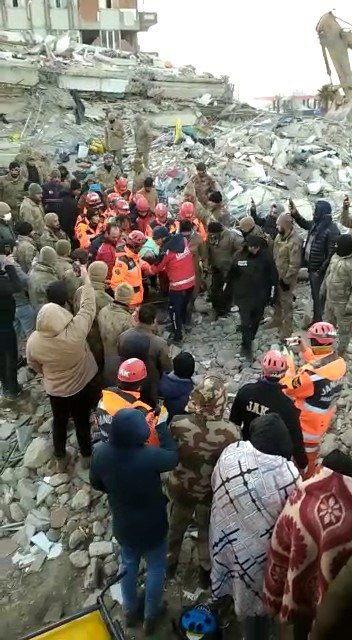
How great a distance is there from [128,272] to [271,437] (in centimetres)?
385

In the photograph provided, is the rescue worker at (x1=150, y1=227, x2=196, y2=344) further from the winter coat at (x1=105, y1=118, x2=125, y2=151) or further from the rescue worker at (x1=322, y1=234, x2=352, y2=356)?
the winter coat at (x1=105, y1=118, x2=125, y2=151)

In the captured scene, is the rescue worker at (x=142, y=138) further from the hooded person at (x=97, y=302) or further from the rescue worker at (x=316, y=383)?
the rescue worker at (x=316, y=383)

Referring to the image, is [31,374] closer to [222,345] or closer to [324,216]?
[222,345]

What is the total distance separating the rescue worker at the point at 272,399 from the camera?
3.64m

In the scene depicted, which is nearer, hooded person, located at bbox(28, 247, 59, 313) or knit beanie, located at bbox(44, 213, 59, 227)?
hooded person, located at bbox(28, 247, 59, 313)

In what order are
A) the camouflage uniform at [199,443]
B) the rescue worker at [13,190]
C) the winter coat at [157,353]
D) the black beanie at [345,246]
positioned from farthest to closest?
1. the rescue worker at [13,190]
2. the black beanie at [345,246]
3. the winter coat at [157,353]
4. the camouflage uniform at [199,443]

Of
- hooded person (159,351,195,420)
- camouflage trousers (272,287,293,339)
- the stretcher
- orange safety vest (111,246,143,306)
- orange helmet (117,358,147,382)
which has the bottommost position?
the stretcher

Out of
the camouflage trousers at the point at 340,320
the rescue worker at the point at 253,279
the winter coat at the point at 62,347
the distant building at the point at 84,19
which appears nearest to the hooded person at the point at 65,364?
the winter coat at the point at 62,347

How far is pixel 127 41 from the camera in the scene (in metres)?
43.5

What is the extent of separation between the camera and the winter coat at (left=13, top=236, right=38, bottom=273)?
6.97 m

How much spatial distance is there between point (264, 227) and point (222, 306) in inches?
66.8

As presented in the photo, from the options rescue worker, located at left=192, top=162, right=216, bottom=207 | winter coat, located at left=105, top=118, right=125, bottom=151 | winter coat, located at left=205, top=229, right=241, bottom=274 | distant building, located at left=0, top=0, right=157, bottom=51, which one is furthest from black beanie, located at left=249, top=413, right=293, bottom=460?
distant building, located at left=0, top=0, right=157, bottom=51

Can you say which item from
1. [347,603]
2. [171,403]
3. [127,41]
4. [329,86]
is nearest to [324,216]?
[171,403]

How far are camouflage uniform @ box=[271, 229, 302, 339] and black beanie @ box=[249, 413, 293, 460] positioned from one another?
4.35 meters
